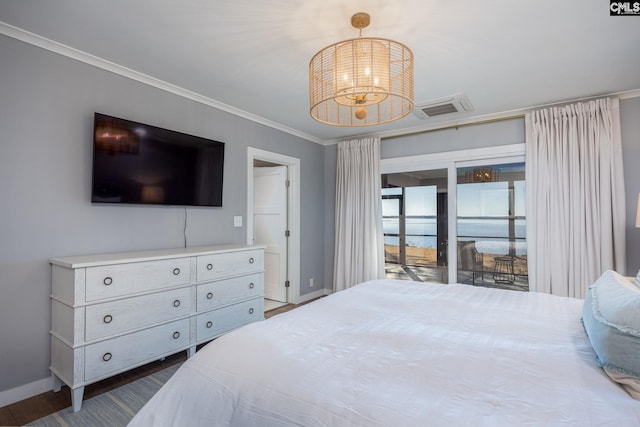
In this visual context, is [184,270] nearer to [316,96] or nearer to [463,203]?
[316,96]

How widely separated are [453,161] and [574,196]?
128 cm

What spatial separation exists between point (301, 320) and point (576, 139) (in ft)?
10.9

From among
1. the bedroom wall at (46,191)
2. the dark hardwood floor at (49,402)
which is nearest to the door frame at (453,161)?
the bedroom wall at (46,191)

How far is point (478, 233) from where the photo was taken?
12.8ft

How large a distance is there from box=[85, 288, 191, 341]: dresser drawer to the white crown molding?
5.96 feet

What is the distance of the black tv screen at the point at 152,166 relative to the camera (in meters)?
2.45

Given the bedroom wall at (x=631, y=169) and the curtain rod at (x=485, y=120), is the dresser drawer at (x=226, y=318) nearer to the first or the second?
the curtain rod at (x=485, y=120)

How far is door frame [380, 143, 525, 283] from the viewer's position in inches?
144

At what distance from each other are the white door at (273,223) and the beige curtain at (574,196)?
9.67ft

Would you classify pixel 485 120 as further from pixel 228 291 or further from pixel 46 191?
pixel 46 191

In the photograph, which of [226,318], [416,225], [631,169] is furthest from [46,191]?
[631,169]

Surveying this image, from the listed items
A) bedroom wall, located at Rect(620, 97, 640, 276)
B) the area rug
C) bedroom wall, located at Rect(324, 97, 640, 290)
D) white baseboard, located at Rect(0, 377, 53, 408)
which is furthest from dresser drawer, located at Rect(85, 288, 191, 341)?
bedroom wall, located at Rect(620, 97, 640, 276)

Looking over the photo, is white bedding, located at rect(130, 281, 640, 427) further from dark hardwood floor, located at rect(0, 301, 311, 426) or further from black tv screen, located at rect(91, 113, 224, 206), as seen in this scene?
black tv screen, located at rect(91, 113, 224, 206)

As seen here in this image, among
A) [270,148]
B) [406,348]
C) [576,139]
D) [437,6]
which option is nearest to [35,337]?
[406,348]
